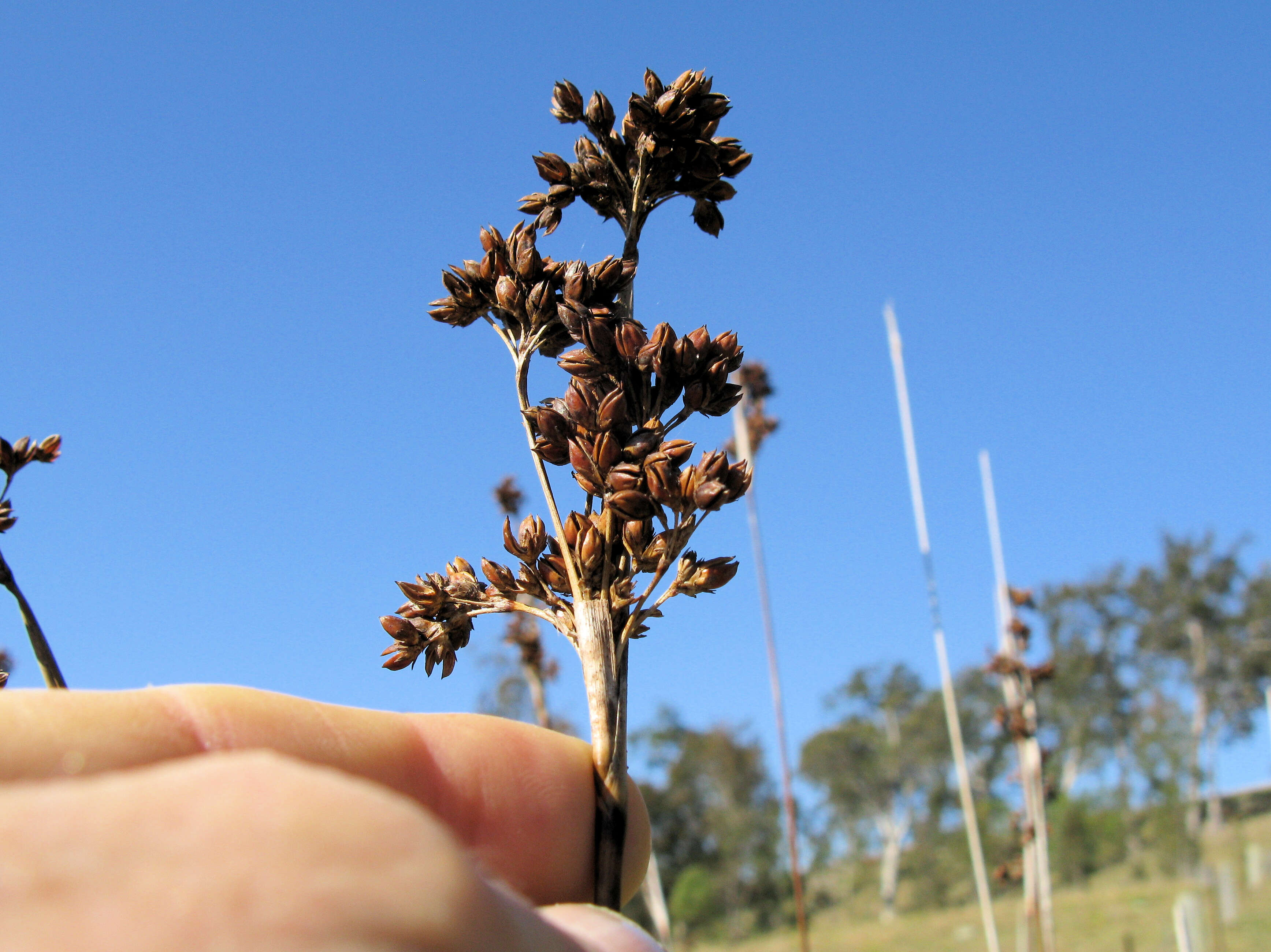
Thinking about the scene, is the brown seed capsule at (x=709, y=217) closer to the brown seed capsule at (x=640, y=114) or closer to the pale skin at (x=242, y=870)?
the brown seed capsule at (x=640, y=114)

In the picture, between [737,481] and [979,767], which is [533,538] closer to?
[737,481]

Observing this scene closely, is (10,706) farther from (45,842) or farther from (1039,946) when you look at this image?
(1039,946)

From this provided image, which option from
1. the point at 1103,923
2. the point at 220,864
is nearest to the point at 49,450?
the point at 220,864

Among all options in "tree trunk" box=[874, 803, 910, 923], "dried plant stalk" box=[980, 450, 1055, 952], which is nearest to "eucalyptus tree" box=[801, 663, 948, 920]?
"tree trunk" box=[874, 803, 910, 923]

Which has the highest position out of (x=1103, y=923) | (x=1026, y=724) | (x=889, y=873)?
(x=1026, y=724)

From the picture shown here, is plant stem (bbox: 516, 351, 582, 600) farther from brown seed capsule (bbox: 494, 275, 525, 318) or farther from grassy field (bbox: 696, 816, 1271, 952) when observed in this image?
grassy field (bbox: 696, 816, 1271, 952)

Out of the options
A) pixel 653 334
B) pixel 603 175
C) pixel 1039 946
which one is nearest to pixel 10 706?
pixel 653 334
